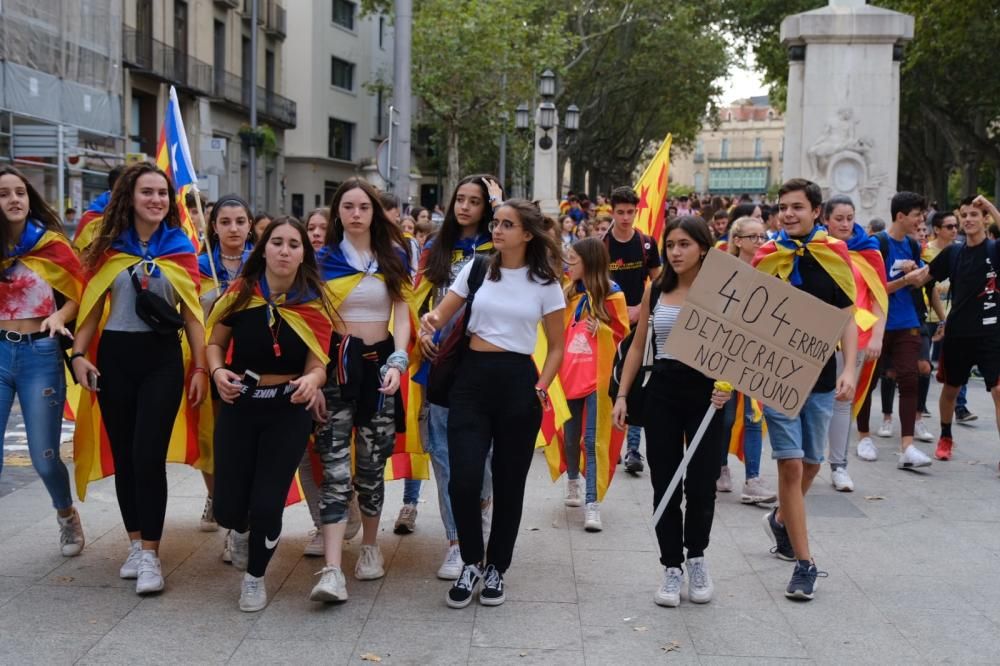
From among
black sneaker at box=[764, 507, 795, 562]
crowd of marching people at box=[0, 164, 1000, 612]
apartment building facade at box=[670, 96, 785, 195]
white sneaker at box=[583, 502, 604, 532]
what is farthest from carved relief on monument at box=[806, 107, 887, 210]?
apartment building facade at box=[670, 96, 785, 195]

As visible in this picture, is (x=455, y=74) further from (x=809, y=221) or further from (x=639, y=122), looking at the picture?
(x=809, y=221)

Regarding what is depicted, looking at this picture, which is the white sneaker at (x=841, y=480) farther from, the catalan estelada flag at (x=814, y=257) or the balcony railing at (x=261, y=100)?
the balcony railing at (x=261, y=100)

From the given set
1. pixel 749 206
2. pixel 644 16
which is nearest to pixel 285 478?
pixel 749 206

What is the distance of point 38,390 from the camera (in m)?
5.67

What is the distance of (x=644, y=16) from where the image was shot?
147ft

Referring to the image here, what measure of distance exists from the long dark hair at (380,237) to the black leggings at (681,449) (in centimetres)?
130

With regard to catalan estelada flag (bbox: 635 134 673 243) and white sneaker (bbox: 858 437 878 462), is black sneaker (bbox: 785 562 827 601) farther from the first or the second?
catalan estelada flag (bbox: 635 134 673 243)

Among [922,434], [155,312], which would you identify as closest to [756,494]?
[922,434]

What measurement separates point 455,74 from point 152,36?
9.12m

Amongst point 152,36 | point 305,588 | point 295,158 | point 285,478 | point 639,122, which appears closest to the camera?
point 285,478

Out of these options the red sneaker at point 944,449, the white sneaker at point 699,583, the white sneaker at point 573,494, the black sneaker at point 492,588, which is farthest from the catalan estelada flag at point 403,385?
the red sneaker at point 944,449

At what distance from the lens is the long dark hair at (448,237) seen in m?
5.95

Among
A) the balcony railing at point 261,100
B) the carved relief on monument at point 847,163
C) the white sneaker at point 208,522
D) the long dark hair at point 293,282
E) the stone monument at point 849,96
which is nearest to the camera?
the long dark hair at point 293,282

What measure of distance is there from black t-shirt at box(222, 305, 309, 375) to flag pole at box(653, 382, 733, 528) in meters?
1.73
